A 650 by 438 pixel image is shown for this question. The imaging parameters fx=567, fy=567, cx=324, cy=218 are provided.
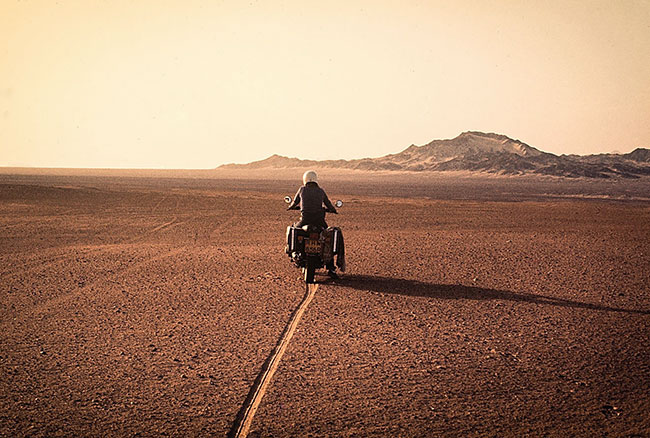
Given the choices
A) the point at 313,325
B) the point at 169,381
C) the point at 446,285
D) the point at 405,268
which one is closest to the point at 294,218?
the point at 405,268

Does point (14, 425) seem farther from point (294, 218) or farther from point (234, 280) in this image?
point (294, 218)

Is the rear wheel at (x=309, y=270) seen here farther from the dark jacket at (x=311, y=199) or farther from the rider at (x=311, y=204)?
the dark jacket at (x=311, y=199)

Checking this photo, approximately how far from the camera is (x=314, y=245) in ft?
34.1

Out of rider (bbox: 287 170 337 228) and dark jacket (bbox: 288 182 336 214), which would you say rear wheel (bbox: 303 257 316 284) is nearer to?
rider (bbox: 287 170 337 228)

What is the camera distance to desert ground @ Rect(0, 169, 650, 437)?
16.3ft

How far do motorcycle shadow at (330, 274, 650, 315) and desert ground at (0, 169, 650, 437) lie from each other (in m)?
0.05

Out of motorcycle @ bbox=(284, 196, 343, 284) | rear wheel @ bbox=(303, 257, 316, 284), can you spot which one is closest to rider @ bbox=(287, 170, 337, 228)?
motorcycle @ bbox=(284, 196, 343, 284)

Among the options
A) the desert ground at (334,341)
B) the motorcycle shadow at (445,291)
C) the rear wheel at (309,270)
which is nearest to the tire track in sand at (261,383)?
the desert ground at (334,341)

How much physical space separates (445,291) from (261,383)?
5.10 metres

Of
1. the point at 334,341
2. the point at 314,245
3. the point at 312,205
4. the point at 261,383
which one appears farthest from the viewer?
the point at 312,205

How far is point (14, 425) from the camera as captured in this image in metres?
4.79

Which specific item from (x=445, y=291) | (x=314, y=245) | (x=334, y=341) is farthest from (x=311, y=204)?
(x=334, y=341)

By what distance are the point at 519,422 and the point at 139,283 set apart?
25.2ft

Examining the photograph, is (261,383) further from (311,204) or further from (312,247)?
(311,204)
